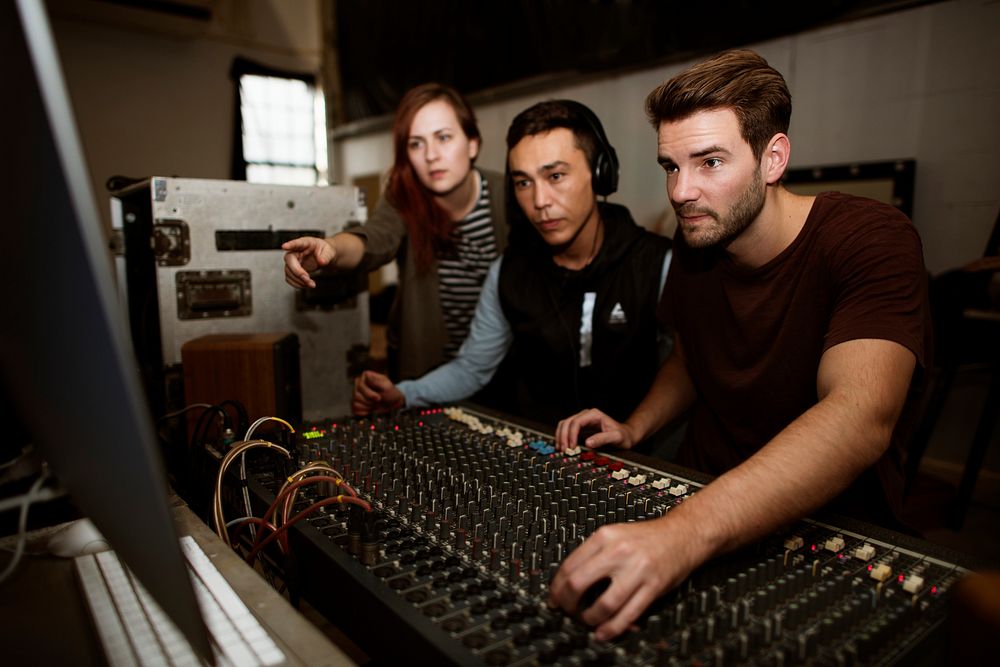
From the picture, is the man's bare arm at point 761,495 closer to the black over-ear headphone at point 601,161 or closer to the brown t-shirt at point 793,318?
the brown t-shirt at point 793,318

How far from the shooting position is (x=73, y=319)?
0.40m

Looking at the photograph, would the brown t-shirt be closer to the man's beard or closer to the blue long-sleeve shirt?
the man's beard

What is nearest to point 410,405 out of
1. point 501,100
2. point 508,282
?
point 508,282

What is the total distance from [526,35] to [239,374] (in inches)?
141

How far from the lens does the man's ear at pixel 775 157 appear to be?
120 cm

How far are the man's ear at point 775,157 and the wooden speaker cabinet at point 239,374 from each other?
1041 mm

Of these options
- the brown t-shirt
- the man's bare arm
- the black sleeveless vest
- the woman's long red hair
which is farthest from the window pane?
the man's bare arm

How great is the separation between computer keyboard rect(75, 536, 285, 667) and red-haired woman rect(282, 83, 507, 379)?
4.72 ft

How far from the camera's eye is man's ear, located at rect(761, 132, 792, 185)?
3.95 feet

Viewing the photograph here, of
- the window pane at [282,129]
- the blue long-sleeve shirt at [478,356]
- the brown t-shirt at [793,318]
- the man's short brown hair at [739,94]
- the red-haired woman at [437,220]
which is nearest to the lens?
the brown t-shirt at [793,318]

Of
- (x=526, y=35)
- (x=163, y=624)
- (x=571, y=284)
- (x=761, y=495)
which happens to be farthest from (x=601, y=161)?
(x=526, y=35)

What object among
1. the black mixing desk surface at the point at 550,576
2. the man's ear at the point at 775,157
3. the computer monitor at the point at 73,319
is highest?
the man's ear at the point at 775,157

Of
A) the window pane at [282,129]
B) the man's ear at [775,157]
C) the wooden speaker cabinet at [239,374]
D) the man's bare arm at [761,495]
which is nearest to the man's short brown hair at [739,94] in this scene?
the man's ear at [775,157]

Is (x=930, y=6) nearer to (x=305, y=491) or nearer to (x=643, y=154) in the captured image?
(x=643, y=154)
